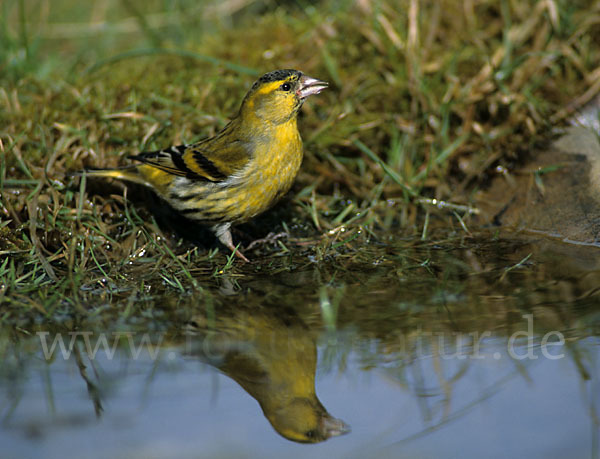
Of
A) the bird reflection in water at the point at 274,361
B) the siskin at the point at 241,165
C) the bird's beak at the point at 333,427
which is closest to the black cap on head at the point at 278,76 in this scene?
the siskin at the point at 241,165

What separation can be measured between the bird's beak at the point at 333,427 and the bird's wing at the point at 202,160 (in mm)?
2077

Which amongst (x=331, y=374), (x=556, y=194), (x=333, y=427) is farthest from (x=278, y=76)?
(x=333, y=427)

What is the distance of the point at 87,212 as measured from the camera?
12.7ft

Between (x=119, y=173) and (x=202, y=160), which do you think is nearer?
(x=202, y=160)

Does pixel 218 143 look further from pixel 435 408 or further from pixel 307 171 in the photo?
pixel 435 408

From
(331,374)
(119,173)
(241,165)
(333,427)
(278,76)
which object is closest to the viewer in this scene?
(333,427)

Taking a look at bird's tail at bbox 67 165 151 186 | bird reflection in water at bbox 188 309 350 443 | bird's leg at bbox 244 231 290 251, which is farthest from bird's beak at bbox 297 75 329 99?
bird reflection in water at bbox 188 309 350 443

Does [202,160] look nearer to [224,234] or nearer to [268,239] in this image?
[224,234]

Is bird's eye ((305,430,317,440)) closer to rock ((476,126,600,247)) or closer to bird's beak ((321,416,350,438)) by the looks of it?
bird's beak ((321,416,350,438))

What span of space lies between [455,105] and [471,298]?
220 cm

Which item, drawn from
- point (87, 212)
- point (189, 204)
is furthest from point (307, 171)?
point (87, 212)

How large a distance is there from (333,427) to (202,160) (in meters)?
2.31

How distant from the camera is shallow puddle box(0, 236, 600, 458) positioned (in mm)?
1753

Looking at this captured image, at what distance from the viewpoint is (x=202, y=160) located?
3.85 metres
